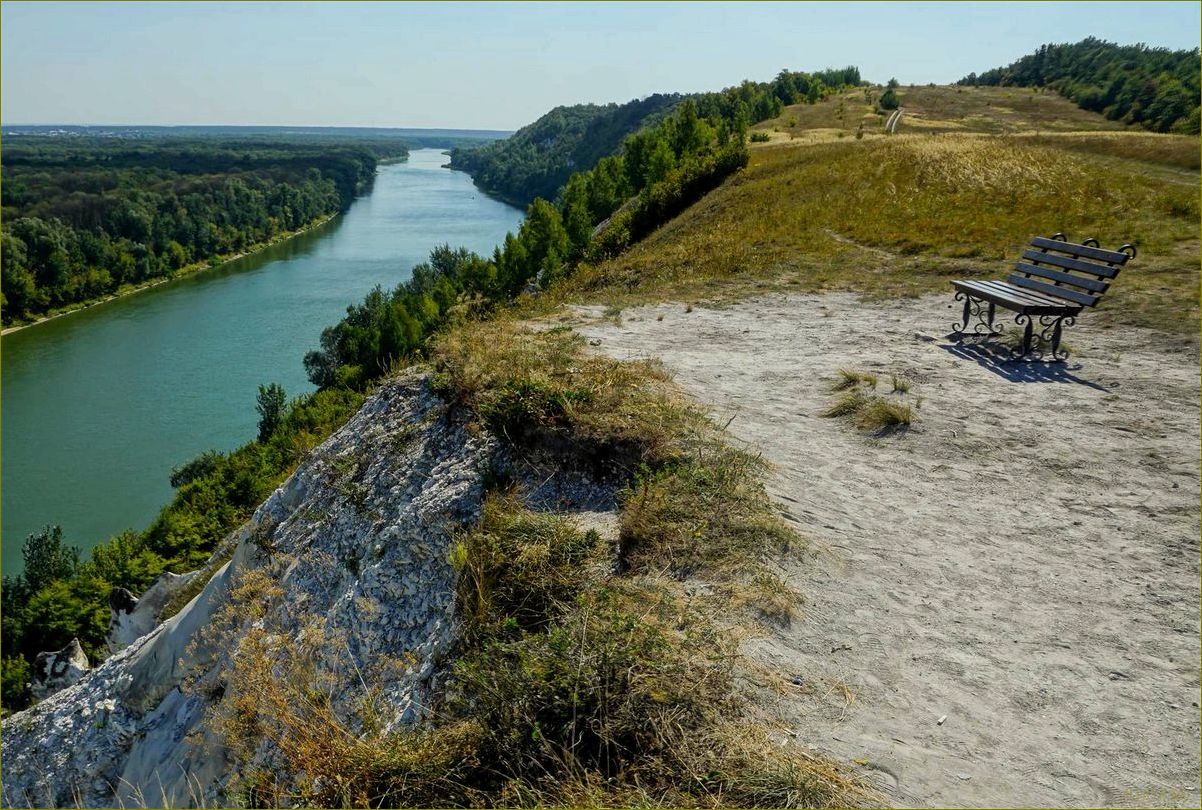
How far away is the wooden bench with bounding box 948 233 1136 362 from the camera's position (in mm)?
10625

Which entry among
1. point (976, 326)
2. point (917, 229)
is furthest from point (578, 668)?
point (917, 229)

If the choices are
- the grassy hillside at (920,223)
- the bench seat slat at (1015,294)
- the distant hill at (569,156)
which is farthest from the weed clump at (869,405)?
the distant hill at (569,156)

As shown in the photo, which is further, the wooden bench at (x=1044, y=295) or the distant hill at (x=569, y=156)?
the distant hill at (x=569, y=156)

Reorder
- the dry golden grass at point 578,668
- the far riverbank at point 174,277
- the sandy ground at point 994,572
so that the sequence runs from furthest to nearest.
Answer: the far riverbank at point 174,277 → the sandy ground at point 994,572 → the dry golden grass at point 578,668

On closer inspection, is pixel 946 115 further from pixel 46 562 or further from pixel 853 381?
pixel 46 562

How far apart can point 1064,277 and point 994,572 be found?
7.50 meters

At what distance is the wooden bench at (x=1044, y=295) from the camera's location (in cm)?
1062

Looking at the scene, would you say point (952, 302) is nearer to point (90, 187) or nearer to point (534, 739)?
point (534, 739)

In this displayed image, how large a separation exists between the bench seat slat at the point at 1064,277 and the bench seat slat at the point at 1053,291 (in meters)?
0.12

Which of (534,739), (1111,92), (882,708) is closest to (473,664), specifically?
(534,739)

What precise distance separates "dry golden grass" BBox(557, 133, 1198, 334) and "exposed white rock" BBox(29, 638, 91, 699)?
51.7 ft

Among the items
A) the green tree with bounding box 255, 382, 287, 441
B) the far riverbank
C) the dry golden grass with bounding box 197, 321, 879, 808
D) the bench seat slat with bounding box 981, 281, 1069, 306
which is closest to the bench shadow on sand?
the bench seat slat with bounding box 981, 281, 1069, 306

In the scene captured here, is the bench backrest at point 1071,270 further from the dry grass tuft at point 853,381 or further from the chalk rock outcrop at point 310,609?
the chalk rock outcrop at point 310,609

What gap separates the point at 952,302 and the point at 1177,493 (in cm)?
783
